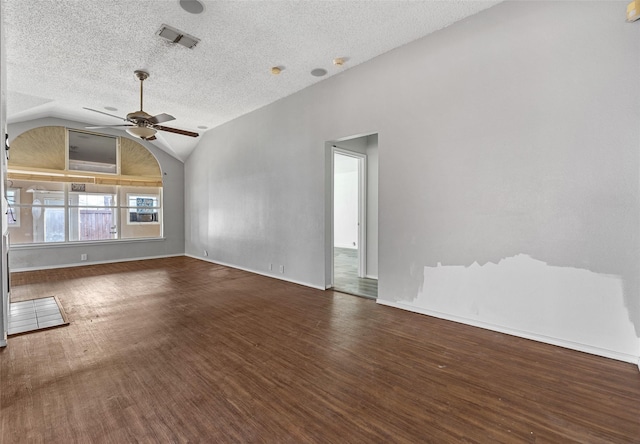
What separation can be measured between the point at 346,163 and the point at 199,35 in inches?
223

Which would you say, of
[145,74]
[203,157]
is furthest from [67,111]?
[145,74]

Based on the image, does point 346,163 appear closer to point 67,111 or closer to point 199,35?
point 199,35

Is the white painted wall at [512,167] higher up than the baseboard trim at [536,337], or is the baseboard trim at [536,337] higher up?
the white painted wall at [512,167]

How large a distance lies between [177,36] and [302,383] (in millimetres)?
3800

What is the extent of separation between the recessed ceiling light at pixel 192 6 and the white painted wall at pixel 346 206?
20.5ft

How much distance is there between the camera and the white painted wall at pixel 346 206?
9055mm

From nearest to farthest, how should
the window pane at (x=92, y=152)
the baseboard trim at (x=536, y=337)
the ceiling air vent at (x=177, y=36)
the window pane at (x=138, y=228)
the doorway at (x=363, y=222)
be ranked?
the baseboard trim at (x=536, y=337) → the ceiling air vent at (x=177, y=36) → the doorway at (x=363, y=222) → the window pane at (x=92, y=152) → the window pane at (x=138, y=228)

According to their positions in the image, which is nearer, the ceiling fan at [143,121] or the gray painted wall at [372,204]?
the ceiling fan at [143,121]

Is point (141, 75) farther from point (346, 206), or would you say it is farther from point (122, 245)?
point (346, 206)

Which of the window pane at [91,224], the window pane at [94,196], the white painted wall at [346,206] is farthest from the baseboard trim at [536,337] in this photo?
the window pane at [94,196]

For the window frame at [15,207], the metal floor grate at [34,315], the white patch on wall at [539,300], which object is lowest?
the metal floor grate at [34,315]

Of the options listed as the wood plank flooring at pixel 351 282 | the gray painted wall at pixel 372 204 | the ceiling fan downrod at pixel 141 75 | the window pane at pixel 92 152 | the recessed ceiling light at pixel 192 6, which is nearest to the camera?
the recessed ceiling light at pixel 192 6

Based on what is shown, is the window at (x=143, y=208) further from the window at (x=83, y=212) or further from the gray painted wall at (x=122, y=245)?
the gray painted wall at (x=122, y=245)

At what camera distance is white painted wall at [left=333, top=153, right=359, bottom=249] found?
356 inches
